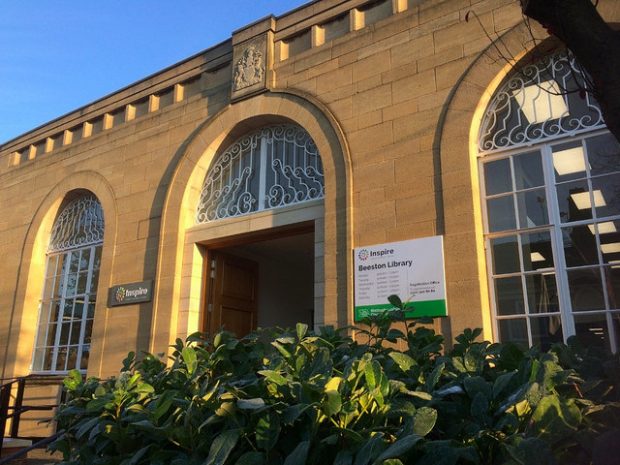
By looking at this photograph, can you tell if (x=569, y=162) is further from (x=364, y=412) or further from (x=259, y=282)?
(x=259, y=282)

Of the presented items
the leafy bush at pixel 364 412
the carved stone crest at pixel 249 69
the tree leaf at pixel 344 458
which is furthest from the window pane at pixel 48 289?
the tree leaf at pixel 344 458

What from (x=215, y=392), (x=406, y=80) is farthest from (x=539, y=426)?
(x=406, y=80)

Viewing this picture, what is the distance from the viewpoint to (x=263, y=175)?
8328 mm

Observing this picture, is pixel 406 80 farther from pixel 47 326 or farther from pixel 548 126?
pixel 47 326

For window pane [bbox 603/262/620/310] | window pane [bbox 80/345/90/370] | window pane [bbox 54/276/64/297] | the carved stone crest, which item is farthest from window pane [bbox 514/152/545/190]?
window pane [bbox 54/276/64/297]

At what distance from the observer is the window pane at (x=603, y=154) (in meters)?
5.70

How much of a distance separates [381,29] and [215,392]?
20.9 ft

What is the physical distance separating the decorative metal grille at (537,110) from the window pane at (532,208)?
1.96 feet

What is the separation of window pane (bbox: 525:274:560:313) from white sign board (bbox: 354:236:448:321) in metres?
0.89

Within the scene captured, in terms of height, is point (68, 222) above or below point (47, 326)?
above

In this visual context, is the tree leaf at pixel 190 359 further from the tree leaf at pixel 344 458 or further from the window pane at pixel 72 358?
the window pane at pixel 72 358

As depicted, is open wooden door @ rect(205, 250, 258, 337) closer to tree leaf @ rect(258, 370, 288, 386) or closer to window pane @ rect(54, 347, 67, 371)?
window pane @ rect(54, 347, 67, 371)

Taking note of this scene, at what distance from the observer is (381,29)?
7.28 meters

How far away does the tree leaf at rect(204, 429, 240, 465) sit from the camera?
1.54 meters
